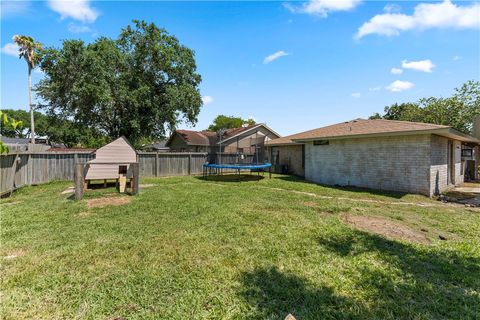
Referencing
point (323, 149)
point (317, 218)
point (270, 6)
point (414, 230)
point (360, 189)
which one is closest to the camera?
point (414, 230)

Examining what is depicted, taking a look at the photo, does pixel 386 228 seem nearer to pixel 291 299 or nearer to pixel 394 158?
pixel 291 299

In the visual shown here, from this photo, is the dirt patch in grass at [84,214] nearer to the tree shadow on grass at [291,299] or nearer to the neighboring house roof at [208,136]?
the tree shadow on grass at [291,299]

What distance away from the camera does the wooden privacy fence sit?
27.1ft

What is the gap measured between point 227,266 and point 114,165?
24.8 ft

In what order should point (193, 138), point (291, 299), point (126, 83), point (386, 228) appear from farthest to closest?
point (193, 138) → point (126, 83) → point (386, 228) → point (291, 299)

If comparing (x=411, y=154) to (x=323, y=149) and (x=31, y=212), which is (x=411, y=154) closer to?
(x=323, y=149)

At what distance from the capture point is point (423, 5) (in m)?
7.89

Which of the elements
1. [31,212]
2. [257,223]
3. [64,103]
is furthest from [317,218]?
[64,103]

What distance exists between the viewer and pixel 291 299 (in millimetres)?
2633

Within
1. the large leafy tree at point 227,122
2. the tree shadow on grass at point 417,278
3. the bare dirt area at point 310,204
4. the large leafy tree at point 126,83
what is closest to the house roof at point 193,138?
the large leafy tree at point 126,83

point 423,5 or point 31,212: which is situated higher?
point 423,5

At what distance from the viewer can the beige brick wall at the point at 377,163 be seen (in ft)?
30.9

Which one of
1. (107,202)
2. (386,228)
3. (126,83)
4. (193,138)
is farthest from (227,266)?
(193,138)

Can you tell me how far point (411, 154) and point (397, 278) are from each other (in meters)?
8.48
